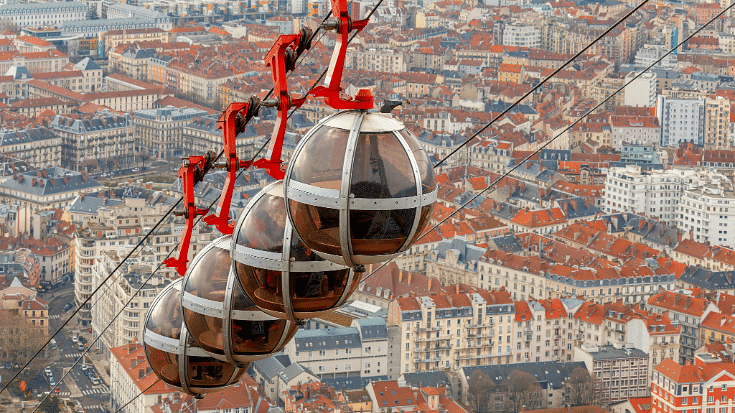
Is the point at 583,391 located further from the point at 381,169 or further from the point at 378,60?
the point at 378,60

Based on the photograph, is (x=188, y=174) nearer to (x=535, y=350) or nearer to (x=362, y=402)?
(x=362, y=402)

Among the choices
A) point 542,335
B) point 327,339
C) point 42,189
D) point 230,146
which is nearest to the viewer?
point 230,146

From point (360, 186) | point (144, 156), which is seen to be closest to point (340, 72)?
point (360, 186)

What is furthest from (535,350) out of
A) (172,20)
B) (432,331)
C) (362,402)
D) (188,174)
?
(172,20)

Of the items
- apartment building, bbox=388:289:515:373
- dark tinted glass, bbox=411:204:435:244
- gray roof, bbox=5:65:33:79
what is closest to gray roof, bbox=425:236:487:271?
apartment building, bbox=388:289:515:373

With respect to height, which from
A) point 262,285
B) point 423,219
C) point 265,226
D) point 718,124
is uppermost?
point 423,219

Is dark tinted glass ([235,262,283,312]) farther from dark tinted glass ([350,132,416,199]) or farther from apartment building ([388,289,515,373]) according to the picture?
apartment building ([388,289,515,373])

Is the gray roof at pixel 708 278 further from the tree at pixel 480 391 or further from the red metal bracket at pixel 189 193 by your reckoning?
the red metal bracket at pixel 189 193

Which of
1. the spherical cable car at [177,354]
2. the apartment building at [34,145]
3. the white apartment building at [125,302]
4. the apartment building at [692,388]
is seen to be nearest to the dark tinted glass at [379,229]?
the spherical cable car at [177,354]
